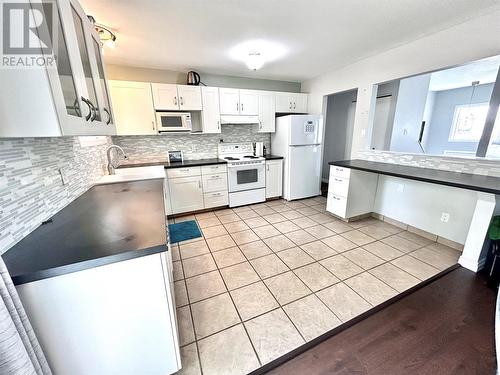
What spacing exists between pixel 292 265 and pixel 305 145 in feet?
7.97

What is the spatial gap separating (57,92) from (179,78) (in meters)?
3.03

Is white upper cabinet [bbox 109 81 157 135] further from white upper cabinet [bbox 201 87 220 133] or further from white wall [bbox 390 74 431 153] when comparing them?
white wall [bbox 390 74 431 153]

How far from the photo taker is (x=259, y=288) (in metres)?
1.84

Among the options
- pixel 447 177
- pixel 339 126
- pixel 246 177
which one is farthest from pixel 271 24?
pixel 339 126

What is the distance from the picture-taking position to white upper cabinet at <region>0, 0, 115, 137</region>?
2.50ft

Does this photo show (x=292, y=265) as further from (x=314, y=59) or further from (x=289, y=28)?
(x=314, y=59)

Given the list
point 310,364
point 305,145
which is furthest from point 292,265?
point 305,145

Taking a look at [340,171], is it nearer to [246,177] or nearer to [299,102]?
[246,177]

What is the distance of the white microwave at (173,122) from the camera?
319 centimetres

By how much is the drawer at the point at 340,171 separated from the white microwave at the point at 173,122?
2393 millimetres

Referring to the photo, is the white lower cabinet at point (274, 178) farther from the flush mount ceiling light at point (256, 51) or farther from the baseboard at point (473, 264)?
Answer: the baseboard at point (473, 264)

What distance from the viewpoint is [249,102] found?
12.3 feet

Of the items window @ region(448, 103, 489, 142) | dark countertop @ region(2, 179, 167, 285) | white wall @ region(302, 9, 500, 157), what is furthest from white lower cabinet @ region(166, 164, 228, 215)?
window @ region(448, 103, 489, 142)

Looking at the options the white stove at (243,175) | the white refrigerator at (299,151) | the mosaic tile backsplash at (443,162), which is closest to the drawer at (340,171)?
the mosaic tile backsplash at (443,162)
